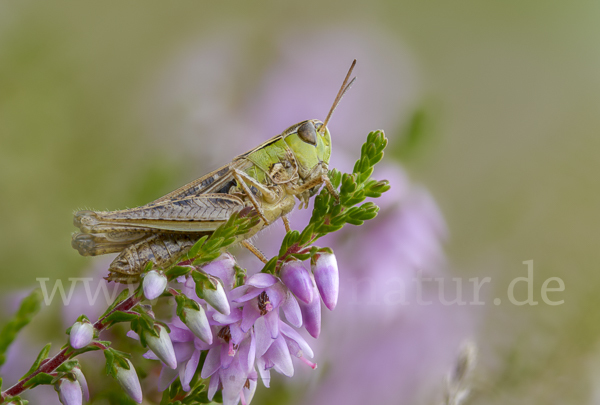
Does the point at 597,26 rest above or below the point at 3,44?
below

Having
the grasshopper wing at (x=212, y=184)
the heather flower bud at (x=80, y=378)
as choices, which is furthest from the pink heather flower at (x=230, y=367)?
the grasshopper wing at (x=212, y=184)

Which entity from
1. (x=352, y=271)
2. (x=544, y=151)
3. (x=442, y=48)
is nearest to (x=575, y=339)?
(x=352, y=271)

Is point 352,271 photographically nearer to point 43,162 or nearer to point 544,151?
point 43,162

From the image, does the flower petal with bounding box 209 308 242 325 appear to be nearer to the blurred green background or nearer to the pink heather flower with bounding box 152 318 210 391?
the pink heather flower with bounding box 152 318 210 391

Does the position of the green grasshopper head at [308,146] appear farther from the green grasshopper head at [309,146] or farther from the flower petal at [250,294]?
the flower petal at [250,294]

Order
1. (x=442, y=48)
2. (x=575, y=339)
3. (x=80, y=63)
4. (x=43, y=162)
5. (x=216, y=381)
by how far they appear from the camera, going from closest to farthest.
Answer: (x=216, y=381)
(x=575, y=339)
(x=43, y=162)
(x=80, y=63)
(x=442, y=48)

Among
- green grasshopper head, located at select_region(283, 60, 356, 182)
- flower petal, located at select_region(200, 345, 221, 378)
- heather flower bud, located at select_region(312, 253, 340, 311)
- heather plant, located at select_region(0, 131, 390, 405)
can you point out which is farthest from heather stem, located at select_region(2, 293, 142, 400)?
green grasshopper head, located at select_region(283, 60, 356, 182)

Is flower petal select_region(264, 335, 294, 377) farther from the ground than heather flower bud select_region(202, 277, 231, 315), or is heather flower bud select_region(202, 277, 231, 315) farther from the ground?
A: heather flower bud select_region(202, 277, 231, 315)
